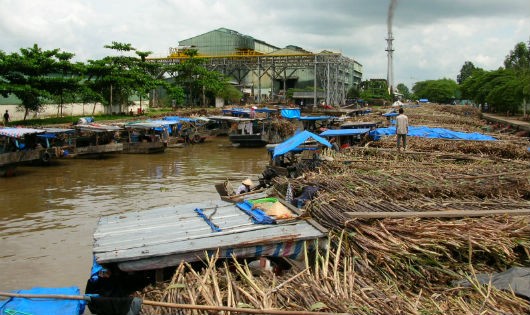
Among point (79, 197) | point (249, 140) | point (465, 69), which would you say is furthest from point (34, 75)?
point (465, 69)

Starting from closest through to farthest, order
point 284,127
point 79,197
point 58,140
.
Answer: point 79,197
point 58,140
point 284,127

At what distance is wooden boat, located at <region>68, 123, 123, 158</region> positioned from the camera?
1002 inches

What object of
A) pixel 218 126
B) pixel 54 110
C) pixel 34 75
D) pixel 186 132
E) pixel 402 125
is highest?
pixel 34 75

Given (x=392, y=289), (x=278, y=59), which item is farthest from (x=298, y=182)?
(x=278, y=59)

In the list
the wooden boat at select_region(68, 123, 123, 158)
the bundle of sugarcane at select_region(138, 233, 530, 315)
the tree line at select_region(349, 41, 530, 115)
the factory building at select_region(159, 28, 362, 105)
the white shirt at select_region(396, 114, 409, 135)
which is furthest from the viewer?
the factory building at select_region(159, 28, 362, 105)

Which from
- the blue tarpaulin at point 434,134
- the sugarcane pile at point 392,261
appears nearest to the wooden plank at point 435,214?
the sugarcane pile at point 392,261

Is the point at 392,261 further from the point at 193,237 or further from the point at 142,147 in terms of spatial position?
the point at 142,147

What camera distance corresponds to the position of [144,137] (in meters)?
29.3

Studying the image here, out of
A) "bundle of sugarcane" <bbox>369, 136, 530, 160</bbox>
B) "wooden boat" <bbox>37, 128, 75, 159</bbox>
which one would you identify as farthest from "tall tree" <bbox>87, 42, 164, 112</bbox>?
"bundle of sugarcane" <bbox>369, 136, 530, 160</bbox>

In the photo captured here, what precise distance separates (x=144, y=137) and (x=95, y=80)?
10.8 metres

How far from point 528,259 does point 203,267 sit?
4.10 metres

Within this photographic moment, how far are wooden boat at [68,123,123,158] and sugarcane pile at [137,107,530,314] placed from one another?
64.2 ft

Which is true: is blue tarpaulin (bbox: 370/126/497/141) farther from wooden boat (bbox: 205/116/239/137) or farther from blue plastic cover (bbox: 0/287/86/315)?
wooden boat (bbox: 205/116/239/137)

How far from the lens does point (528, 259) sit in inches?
231
